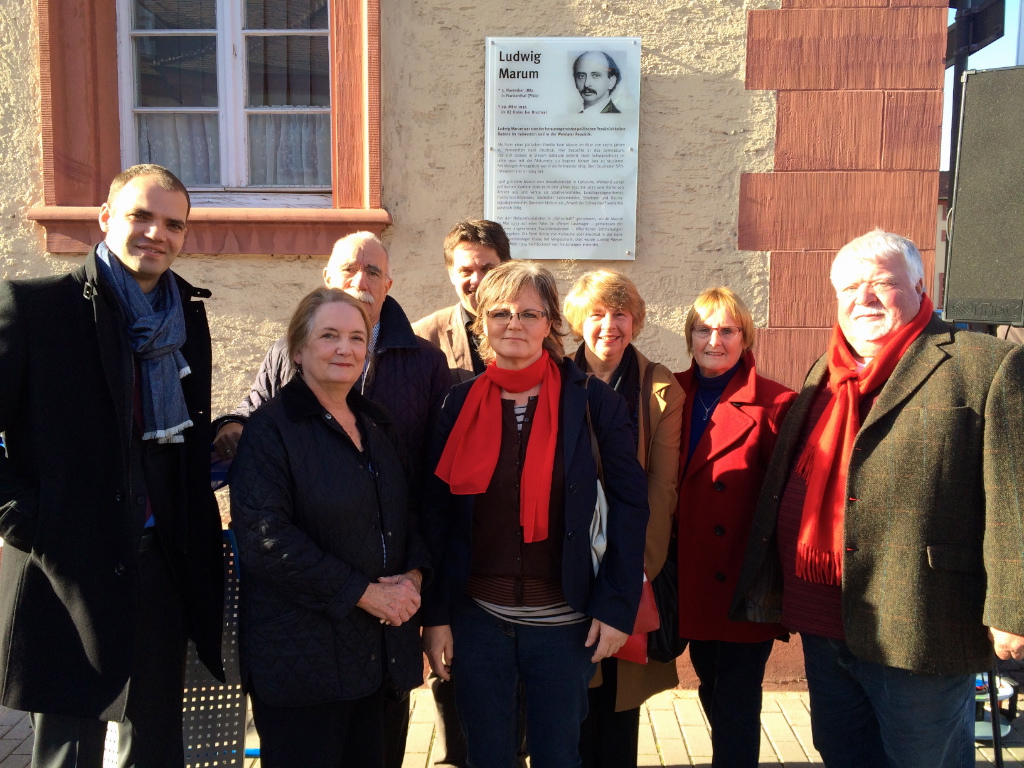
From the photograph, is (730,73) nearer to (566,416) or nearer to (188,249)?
(566,416)

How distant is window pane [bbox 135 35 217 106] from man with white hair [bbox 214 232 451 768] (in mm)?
2088

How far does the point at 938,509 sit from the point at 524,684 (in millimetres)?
1233

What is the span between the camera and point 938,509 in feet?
6.91

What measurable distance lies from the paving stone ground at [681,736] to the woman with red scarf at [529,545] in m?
1.21

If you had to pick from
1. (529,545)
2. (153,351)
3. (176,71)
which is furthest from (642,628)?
(176,71)

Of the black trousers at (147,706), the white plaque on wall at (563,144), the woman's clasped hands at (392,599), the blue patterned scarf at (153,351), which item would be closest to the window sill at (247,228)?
the white plaque on wall at (563,144)

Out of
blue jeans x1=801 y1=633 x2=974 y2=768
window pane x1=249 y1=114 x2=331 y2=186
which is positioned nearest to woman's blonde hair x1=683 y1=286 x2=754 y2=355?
blue jeans x1=801 y1=633 x2=974 y2=768

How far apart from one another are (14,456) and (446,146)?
243 centimetres

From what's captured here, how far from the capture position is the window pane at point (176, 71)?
4.09 m

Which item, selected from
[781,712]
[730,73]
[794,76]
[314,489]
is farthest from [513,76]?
[781,712]

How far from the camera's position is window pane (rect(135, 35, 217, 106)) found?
409 cm

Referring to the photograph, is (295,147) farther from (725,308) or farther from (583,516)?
(583,516)

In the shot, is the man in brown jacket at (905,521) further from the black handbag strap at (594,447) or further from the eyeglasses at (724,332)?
the black handbag strap at (594,447)

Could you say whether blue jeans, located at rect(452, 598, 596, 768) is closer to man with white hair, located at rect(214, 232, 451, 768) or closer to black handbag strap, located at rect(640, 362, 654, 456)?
man with white hair, located at rect(214, 232, 451, 768)
